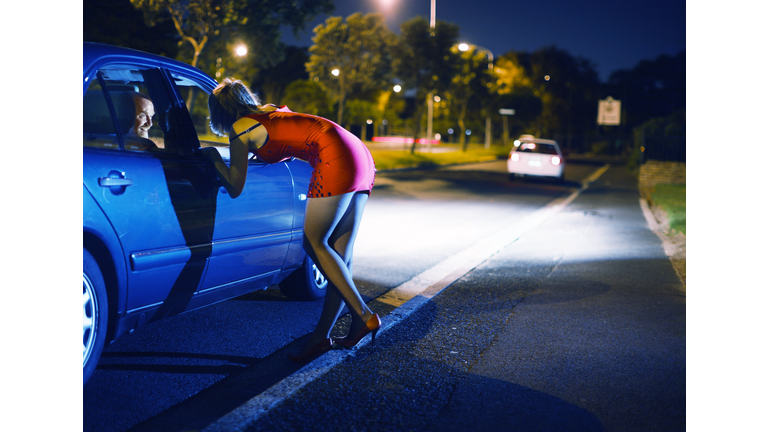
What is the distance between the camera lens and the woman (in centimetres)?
344

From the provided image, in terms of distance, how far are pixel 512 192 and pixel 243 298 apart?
1367 centimetres

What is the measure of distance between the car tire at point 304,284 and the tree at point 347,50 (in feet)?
90.7

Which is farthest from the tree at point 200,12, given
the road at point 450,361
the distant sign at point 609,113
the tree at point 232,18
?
the distant sign at point 609,113

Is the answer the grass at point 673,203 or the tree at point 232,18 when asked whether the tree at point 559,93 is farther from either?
the grass at point 673,203

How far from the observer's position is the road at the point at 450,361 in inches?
116

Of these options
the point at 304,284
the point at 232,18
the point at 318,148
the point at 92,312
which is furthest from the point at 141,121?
the point at 232,18

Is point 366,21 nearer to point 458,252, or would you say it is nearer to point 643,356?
point 458,252

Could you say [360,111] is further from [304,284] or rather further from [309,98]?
[304,284]

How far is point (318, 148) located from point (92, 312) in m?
1.38

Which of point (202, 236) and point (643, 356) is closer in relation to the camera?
point (202, 236)

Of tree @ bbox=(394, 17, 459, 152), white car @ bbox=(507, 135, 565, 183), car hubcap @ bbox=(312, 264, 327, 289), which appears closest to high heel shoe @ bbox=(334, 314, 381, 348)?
car hubcap @ bbox=(312, 264, 327, 289)
